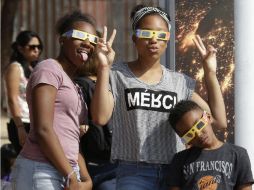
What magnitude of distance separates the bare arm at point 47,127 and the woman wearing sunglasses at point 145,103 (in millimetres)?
282

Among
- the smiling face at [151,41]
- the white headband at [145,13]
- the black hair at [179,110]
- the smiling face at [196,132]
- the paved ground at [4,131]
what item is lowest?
the paved ground at [4,131]

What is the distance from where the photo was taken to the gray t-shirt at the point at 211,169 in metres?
4.02

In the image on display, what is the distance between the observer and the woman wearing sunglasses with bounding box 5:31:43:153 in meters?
6.94

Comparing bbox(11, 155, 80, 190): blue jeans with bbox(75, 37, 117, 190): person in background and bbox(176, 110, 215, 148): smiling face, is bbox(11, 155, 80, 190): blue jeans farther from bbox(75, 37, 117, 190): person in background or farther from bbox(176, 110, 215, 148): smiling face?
bbox(75, 37, 117, 190): person in background

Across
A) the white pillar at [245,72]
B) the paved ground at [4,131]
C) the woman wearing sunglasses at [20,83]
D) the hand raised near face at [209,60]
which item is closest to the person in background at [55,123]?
the hand raised near face at [209,60]

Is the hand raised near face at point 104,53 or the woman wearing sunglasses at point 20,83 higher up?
the hand raised near face at point 104,53

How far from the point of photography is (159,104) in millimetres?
4117

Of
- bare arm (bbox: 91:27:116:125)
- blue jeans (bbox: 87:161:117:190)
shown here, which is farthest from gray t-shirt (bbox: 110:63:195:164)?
blue jeans (bbox: 87:161:117:190)

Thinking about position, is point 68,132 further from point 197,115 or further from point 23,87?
point 23,87

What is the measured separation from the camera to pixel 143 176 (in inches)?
163

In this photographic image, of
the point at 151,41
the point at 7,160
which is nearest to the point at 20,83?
the point at 7,160

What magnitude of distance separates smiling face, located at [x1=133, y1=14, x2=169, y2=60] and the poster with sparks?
1.82 ft

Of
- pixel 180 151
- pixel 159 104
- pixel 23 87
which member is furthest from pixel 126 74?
pixel 23 87

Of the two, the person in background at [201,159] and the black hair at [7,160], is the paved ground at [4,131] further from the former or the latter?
the person in background at [201,159]
